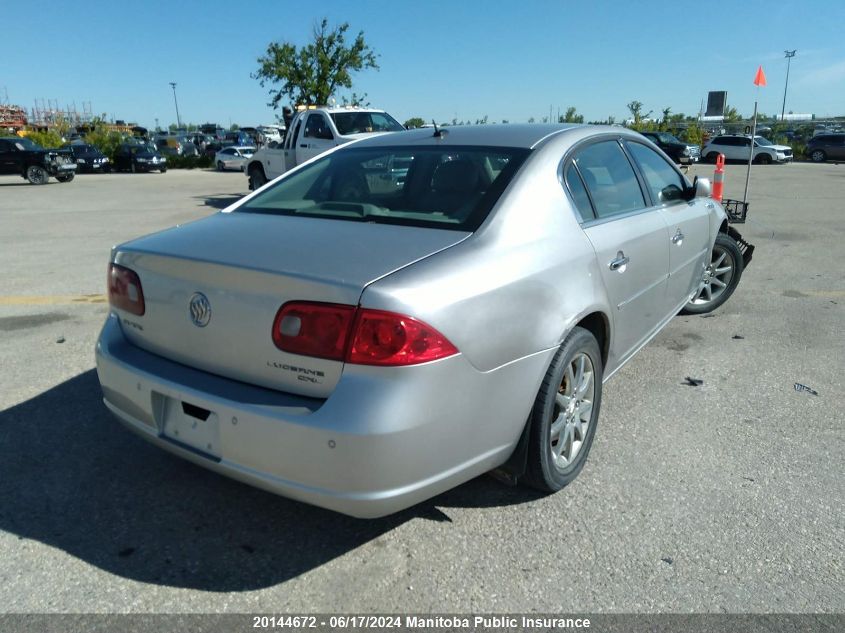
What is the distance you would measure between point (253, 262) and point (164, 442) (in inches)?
32.2

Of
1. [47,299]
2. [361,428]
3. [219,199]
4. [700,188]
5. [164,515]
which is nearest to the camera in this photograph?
[361,428]

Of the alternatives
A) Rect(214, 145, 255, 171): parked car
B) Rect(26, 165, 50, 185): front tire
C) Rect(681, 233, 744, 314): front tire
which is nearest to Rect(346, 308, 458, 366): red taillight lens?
Rect(681, 233, 744, 314): front tire

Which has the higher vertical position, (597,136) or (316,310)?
(597,136)

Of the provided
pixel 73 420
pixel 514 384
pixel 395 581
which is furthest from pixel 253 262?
pixel 73 420

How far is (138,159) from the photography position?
108 feet

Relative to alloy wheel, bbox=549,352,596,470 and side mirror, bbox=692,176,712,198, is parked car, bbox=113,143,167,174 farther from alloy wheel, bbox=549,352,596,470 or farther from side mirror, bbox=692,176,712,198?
alloy wheel, bbox=549,352,596,470

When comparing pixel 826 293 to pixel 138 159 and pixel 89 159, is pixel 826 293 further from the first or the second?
pixel 89 159

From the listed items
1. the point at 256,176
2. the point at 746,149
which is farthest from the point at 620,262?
the point at 746,149

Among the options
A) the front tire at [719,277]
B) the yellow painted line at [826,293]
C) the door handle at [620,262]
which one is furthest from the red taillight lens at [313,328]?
the yellow painted line at [826,293]

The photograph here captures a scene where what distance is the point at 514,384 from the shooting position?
8.36ft

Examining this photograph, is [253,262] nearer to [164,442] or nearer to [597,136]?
[164,442]

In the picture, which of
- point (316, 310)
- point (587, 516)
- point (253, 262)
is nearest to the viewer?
point (316, 310)

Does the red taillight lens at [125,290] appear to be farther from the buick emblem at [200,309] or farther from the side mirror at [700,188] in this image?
the side mirror at [700,188]

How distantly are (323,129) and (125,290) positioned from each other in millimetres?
12205
